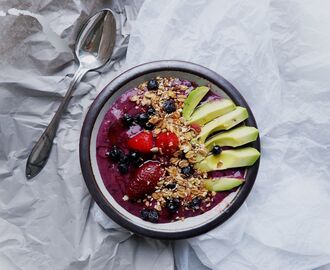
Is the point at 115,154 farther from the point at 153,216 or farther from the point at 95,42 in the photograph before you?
the point at 95,42

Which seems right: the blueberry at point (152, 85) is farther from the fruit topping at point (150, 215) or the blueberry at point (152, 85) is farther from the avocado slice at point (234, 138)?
the fruit topping at point (150, 215)

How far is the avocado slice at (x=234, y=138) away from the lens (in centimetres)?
137

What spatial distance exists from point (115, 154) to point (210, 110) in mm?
244

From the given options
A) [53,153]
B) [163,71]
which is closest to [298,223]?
[163,71]

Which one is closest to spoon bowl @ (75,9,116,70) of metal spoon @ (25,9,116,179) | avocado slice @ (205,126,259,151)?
metal spoon @ (25,9,116,179)

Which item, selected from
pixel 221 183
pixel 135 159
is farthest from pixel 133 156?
pixel 221 183

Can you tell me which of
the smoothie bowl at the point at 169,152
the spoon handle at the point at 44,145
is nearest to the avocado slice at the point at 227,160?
the smoothie bowl at the point at 169,152

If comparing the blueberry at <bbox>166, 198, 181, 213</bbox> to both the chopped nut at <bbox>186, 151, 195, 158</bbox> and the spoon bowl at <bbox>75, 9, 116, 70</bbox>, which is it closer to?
the chopped nut at <bbox>186, 151, 195, 158</bbox>

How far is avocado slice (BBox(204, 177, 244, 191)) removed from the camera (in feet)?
4.51

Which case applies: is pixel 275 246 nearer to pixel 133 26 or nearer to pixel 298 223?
pixel 298 223

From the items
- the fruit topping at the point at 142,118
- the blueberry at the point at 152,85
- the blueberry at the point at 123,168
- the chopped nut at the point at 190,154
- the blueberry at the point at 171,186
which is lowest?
the blueberry at the point at 171,186

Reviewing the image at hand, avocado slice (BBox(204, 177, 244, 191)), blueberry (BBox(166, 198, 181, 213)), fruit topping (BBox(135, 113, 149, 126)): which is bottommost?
blueberry (BBox(166, 198, 181, 213))

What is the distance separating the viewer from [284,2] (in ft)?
4.97

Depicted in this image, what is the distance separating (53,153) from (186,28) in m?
0.46
